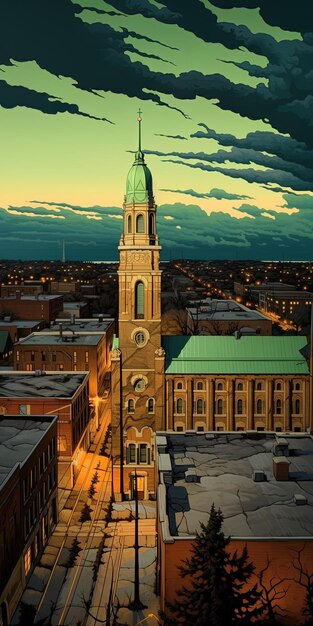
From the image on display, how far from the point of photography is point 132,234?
51.1 metres

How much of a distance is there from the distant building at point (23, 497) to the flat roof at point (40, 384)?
996 cm

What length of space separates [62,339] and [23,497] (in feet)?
145

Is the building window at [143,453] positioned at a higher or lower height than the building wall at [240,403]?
lower

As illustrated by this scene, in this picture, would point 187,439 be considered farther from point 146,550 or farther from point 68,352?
point 68,352

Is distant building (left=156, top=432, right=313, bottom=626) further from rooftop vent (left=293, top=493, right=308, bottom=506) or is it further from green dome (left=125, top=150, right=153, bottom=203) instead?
green dome (left=125, top=150, right=153, bottom=203)

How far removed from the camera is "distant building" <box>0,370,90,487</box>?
5434cm

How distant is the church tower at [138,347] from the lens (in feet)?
167

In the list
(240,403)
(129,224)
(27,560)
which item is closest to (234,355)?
(240,403)

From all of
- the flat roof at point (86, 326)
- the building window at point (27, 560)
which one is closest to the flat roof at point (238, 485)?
the building window at point (27, 560)

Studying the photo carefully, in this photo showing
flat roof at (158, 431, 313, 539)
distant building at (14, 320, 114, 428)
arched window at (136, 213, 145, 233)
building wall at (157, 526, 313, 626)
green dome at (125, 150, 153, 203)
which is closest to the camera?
building wall at (157, 526, 313, 626)

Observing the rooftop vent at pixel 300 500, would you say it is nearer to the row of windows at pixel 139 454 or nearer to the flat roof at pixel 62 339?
the row of windows at pixel 139 454

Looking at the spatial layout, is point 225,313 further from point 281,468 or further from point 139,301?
point 281,468

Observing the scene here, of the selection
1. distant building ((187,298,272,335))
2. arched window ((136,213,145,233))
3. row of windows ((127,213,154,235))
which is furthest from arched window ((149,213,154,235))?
distant building ((187,298,272,335))

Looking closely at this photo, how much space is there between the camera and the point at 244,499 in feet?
105
